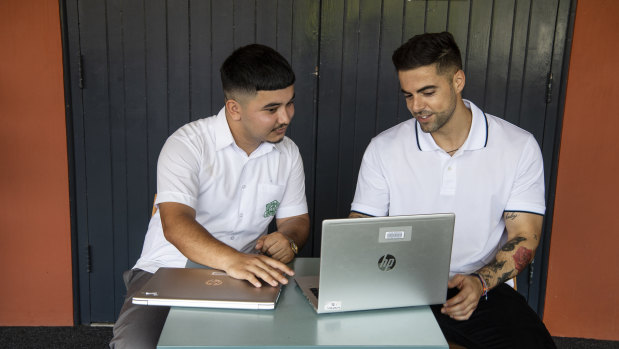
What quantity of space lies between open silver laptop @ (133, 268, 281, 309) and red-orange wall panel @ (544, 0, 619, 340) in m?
2.23

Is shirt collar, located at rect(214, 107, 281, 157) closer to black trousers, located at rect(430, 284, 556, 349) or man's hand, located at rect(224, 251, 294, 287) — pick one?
man's hand, located at rect(224, 251, 294, 287)

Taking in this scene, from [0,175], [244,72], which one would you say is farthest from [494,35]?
[0,175]

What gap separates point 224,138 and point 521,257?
47.8 inches

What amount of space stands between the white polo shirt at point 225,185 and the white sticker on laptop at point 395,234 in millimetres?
928

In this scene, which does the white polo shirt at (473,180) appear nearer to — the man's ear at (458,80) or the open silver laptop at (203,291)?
the man's ear at (458,80)

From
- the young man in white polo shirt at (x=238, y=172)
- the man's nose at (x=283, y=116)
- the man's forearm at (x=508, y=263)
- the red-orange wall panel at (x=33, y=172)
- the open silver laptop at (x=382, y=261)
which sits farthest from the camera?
the red-orange wall panel at (x=33, y=172)

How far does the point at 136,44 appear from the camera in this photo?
299 cm

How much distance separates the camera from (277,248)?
1.83m

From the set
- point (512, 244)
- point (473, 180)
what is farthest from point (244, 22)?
point (512, 244)

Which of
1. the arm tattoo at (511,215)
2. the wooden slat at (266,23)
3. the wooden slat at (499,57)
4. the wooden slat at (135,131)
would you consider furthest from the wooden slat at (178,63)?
the arm tattoo at (511,215)

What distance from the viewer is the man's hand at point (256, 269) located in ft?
5.02

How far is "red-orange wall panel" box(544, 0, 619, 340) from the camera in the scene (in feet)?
9.69

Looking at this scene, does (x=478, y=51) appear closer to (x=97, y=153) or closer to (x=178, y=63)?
(x=178, y=63)

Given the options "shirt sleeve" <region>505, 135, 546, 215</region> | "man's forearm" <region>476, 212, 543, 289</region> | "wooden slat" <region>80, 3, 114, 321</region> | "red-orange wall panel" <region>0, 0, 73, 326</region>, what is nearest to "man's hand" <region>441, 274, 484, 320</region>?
"man's forearm" <region>476, 212, 543, 289</region>
